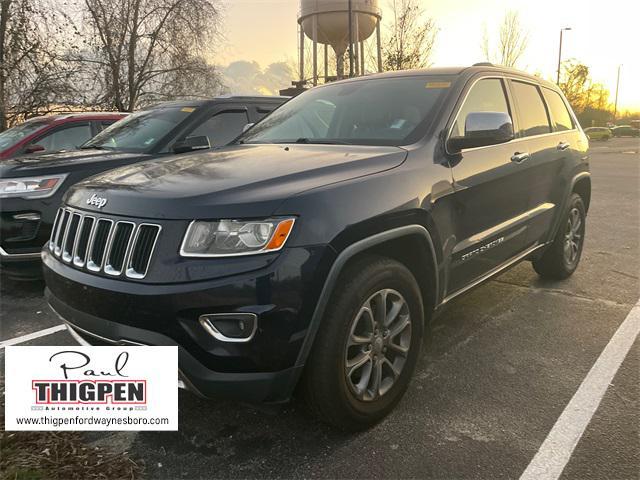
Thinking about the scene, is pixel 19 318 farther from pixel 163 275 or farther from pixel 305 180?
pixel 305 180

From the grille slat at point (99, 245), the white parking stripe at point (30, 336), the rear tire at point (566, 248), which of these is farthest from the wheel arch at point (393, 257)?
the white parking stripe at point (30, 336)

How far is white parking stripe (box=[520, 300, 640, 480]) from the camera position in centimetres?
227

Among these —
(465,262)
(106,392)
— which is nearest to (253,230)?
(106,392)

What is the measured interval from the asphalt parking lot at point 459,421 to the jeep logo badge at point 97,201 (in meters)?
1.16

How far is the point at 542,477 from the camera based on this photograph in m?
Result: 2.19

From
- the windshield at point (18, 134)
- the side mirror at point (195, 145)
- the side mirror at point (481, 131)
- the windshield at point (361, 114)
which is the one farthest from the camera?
the windshield at point (18, 134)

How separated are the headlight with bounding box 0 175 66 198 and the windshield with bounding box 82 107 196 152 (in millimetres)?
893

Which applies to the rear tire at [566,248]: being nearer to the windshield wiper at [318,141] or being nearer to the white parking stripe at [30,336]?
the windshield wiper at [318,141]

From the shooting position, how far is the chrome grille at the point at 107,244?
213 centimetres

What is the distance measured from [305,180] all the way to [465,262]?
1306 millimetres

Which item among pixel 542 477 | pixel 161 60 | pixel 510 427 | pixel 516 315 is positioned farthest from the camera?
pixel 161 60

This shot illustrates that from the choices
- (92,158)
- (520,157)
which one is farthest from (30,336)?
(520,157)

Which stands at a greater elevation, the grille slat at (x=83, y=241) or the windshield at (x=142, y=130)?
the windshield at (x=142, y=130)

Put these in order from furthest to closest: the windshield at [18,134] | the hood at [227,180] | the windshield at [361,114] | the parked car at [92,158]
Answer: the windshield at [18,134] → the parked car at [92,158] → the windshield at [361,114] → the hood at [227,180]
